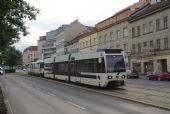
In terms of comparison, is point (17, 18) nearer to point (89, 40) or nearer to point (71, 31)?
point (89, 40)

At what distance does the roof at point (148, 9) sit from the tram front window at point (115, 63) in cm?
3023

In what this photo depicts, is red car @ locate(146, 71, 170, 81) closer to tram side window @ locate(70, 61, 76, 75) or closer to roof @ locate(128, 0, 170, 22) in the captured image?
roof @ locate(128, 0, 170, 22)

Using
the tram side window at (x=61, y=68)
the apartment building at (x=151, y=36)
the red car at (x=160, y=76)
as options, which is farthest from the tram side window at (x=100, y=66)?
the apartment building at (x=151, y=36)

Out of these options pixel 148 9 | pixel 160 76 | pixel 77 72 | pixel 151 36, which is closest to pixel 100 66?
pixel 77 72

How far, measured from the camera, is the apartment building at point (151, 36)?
192 ft

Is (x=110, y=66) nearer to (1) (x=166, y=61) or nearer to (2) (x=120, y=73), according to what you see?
(2) (x=120, y=73)

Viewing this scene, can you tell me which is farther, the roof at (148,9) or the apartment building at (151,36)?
the roof at (148,9)

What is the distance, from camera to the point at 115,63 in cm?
2909

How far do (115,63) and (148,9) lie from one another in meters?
38.0

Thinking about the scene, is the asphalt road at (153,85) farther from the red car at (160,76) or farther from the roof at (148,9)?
the roof at (148,9)

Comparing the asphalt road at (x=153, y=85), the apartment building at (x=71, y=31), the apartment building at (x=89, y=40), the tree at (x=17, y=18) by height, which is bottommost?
the asphalt road at (x=153, y=85)

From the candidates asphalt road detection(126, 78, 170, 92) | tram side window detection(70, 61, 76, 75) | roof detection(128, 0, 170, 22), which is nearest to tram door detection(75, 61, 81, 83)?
tram side window detection(70, 61, 76, 75)

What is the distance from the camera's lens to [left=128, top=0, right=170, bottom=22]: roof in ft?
195

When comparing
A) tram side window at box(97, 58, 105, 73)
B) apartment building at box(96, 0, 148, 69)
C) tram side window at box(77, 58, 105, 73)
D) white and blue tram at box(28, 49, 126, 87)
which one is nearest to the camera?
white and blue tram at box(28, 49, 126, 87)
